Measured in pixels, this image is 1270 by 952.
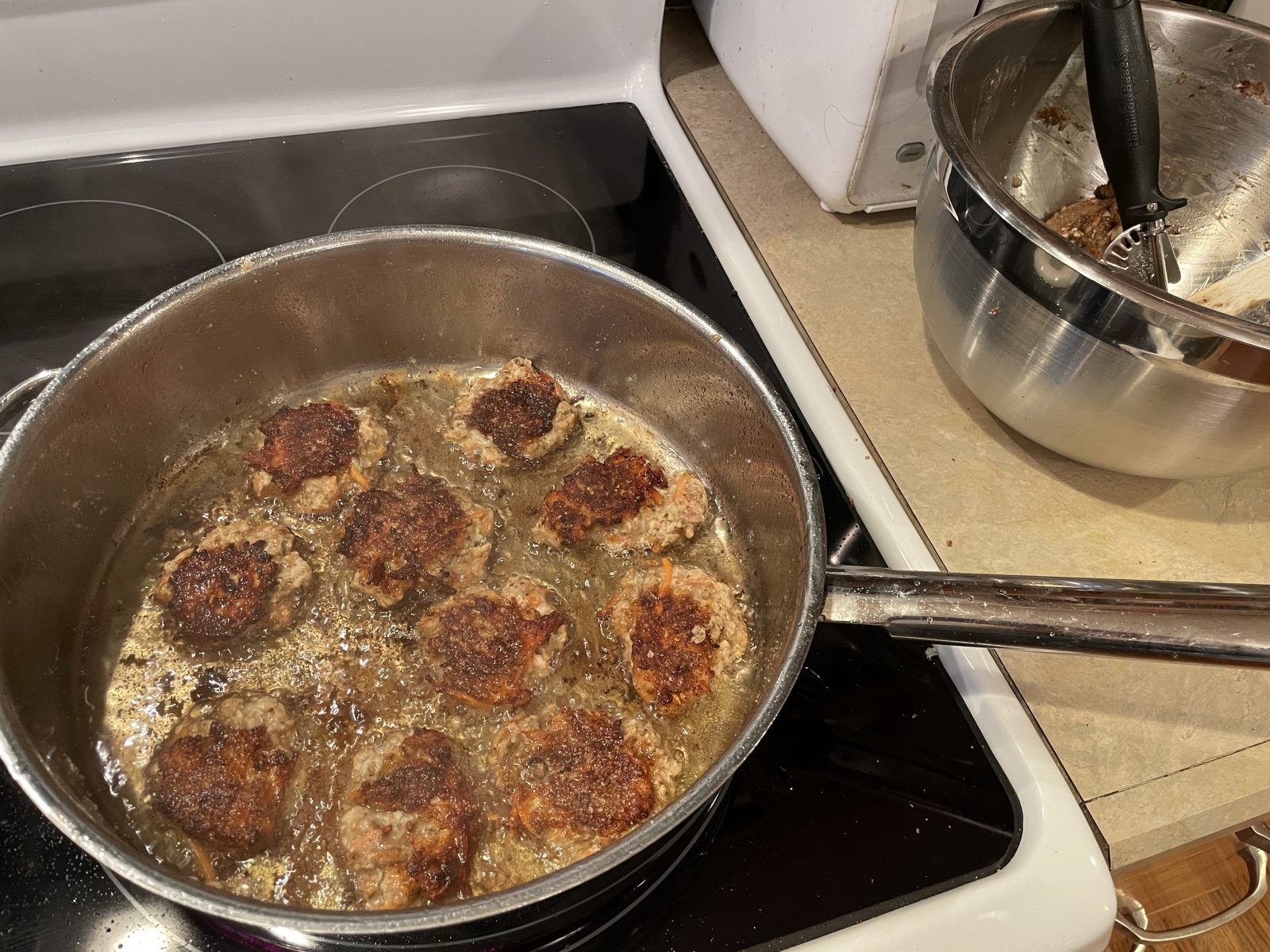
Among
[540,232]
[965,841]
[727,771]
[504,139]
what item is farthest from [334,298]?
[965,841]

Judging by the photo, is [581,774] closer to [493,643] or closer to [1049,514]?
[493,643]

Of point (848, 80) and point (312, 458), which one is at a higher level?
point (848, 80)

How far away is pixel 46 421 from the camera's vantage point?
823 mm

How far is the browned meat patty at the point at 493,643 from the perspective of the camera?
0.88 metres

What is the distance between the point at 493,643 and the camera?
89cm

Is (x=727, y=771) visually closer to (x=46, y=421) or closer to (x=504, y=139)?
(x=46, y=421)

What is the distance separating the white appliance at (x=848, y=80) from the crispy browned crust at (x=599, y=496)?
1.78 feet

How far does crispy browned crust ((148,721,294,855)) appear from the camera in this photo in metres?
0.78

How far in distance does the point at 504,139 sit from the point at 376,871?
106cm

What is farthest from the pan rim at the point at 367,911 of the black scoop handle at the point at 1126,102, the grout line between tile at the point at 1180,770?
the black scoop handle at the point at 1126,102

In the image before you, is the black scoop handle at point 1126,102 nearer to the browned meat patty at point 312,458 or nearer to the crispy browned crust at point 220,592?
the browned meat patty at point 312,458

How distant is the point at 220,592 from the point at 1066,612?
0.82m

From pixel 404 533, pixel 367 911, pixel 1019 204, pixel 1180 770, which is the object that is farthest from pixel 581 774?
pixel 1019 204

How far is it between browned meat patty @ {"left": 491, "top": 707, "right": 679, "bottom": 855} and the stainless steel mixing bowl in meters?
0.57
